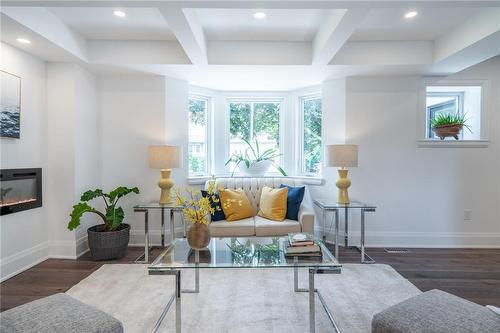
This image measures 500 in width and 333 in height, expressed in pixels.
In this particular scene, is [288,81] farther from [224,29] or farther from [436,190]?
[436,190]

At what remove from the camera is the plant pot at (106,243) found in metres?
3.17

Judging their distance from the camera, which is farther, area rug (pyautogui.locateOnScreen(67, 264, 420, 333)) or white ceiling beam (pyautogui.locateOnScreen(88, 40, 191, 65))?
white ceiling beam (pyautogui.locateOnScreen(88, 40, 191, 65))

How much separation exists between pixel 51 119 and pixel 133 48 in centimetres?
132

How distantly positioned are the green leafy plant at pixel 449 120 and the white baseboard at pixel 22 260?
5.30 metres

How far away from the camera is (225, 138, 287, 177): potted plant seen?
435 centimetres

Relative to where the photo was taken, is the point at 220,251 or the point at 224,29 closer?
the point at 220,251

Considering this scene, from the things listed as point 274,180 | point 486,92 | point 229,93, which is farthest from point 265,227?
point 486,92

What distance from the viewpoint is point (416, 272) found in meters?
2.91

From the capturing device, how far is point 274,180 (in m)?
3.83

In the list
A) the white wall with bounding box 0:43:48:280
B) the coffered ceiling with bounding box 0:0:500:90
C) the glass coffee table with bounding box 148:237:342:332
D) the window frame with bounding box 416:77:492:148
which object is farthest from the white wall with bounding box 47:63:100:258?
the window frame with bounding box 416:77:492:148

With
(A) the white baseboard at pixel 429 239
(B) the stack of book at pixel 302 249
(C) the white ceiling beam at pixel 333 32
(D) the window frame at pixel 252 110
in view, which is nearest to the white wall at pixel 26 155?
(D) the window frame at pixel 252 110

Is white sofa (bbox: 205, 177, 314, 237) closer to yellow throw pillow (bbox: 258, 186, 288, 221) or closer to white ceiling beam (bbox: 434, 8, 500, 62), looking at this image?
yellow throw pillow (bbox: 258, 186, 288, 221)

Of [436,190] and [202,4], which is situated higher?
[202,4]

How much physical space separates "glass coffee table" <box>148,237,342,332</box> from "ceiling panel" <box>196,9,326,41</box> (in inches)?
85.1
